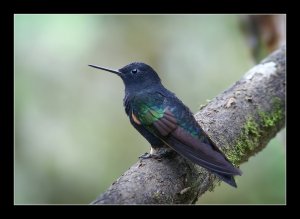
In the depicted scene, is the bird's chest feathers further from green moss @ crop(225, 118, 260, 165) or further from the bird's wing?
green moss @ crop(225, 118, 260, 165)

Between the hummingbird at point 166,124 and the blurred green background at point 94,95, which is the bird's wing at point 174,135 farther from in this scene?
the blurred green background at point 94,95

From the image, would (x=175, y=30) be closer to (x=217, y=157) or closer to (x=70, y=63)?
(x=70, y=63)

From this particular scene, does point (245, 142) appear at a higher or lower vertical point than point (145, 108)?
lower

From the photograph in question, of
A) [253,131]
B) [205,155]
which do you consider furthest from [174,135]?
[253,131]

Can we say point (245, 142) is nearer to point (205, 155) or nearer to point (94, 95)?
point (205, 155)

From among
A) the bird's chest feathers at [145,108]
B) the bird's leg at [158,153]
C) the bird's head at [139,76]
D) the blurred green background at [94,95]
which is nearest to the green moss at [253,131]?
the bird's leg at [158,153]
